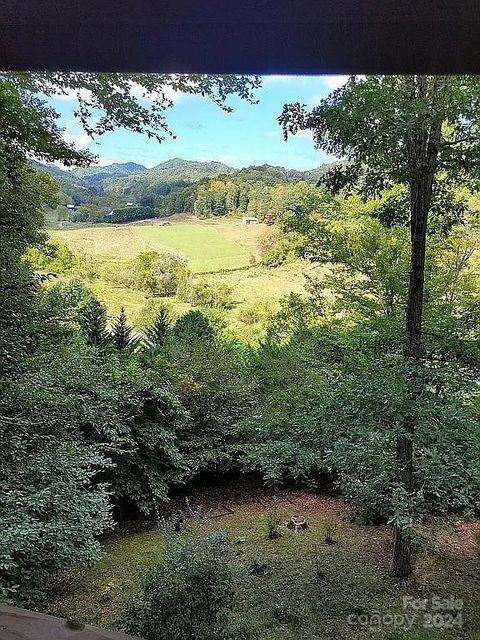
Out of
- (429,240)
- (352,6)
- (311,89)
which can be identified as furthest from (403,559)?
(352,6)

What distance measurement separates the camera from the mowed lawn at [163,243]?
5.36 m

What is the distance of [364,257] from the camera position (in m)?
3.18

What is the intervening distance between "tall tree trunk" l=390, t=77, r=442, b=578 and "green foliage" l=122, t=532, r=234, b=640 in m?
0.99

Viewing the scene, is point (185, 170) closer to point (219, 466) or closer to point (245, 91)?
point (245, 91)

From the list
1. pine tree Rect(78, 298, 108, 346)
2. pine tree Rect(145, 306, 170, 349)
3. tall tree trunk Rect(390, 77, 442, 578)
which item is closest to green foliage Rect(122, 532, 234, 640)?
tall tree trunk Rect(390, 77, 442, 578)

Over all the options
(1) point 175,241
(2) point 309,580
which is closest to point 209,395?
(1) point 175,241

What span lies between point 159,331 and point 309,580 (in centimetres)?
317

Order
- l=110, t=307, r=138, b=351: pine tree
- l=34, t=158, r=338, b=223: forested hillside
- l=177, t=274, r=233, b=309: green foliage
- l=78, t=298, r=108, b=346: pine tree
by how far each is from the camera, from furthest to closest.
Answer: l=177, t=274, r=233, b=309: green foliage
l=110, t=307, r=138, b=351: pine tree
l=78, t=298, r=108, b=346: pine tree
l=34, t=158, r=338, b=223: forested hillside

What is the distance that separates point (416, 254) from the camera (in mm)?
2703

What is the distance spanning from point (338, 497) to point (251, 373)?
1.58 m

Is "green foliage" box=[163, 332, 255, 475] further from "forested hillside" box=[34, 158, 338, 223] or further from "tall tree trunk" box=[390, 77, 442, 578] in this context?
"tall tree trunk" box=[390, 77, 442, 578]

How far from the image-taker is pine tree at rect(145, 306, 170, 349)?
537 cm

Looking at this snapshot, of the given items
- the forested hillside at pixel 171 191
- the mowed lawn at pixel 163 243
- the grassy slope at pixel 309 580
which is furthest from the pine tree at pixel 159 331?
the grassy slope at pixel 309 580

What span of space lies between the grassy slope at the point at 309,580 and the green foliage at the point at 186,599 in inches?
17.0
